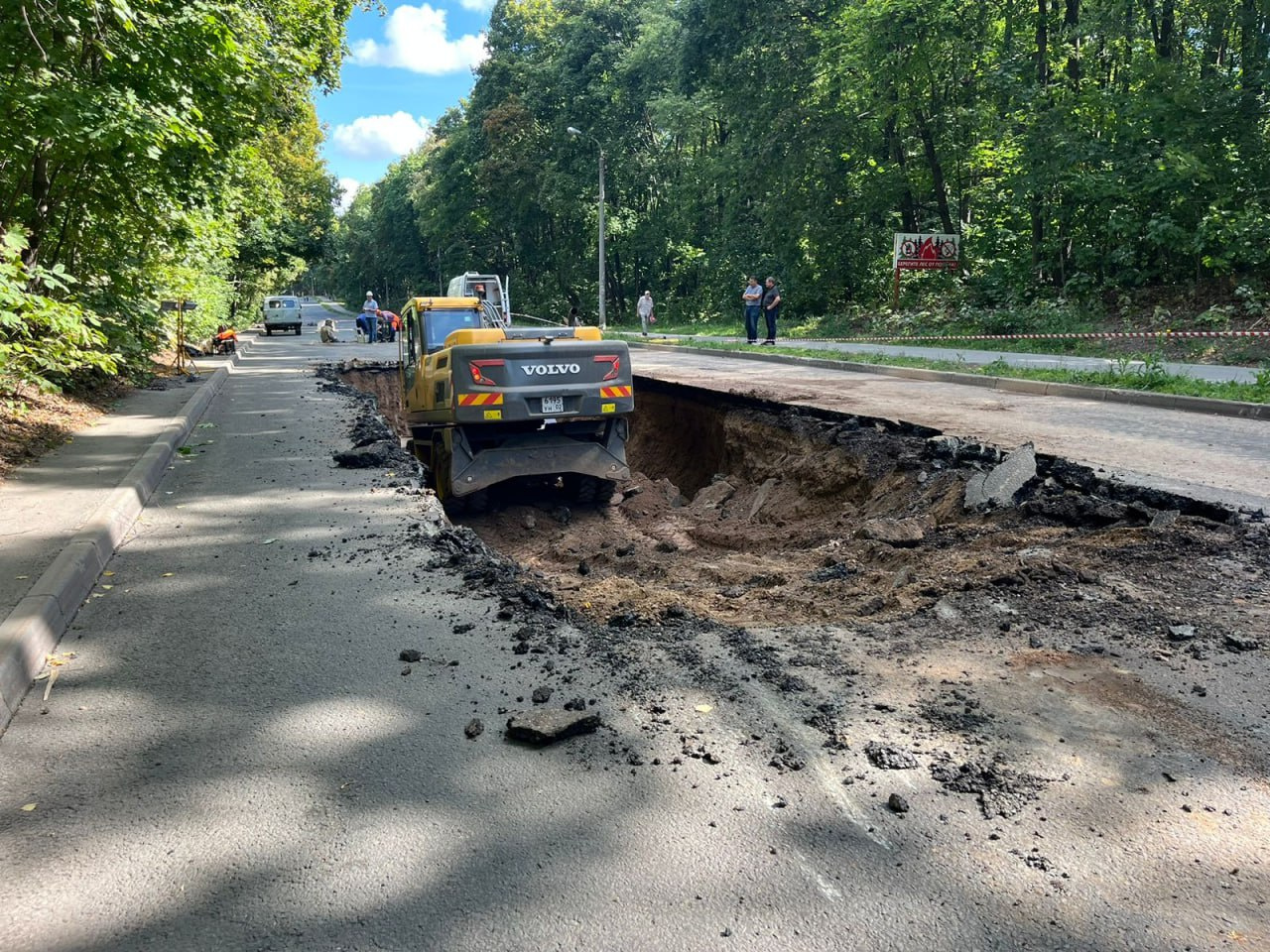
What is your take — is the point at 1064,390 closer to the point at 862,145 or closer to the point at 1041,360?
the point at 1041,360

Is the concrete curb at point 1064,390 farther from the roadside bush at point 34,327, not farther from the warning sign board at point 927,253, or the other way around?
the roadside bush at point 34,327

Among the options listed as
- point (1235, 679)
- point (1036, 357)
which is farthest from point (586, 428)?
point (1036, 357)

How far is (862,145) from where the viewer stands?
103 ft

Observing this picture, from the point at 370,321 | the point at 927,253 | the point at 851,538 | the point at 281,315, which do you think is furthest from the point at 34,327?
the point at 281,315

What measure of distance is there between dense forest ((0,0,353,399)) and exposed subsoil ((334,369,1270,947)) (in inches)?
177

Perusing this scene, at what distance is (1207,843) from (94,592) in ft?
18.7

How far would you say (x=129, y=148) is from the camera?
806 centimetres

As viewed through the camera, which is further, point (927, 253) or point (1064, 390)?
point (927, 253)

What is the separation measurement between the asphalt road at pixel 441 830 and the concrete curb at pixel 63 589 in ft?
0.46

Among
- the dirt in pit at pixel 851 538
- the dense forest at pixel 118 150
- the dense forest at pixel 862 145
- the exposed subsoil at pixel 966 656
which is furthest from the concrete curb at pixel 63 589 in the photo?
the dense forest at pixel 862 145

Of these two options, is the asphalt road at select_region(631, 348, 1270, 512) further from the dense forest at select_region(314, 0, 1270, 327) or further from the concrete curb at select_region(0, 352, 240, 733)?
the dense forest at select_region(314, 0, 1270, 327)

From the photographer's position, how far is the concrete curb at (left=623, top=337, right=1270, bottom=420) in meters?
11.1

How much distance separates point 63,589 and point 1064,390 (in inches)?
508

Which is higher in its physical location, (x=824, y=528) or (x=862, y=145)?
(x=862, y=145)
